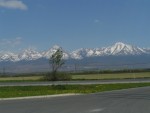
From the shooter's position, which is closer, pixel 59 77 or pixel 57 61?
pixel 59 77

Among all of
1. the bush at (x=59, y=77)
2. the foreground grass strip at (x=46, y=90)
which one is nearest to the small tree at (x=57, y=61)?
the bush at (x=59, y=77)

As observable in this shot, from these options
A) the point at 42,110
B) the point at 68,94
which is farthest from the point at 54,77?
the point at 42,110

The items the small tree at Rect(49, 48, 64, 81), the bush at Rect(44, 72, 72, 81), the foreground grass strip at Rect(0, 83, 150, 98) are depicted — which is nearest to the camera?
the foreground grass strip at Rect(0, 83, 150, 98)

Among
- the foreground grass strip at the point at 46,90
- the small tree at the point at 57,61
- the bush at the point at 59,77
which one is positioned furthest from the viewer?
the small tree at the point at 57,61

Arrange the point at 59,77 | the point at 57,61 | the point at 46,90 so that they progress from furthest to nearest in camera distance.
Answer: the point at 57,61 → the point at 59,77 → the point at 46,90

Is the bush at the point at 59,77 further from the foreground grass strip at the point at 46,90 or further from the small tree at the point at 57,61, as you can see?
the foreground grass strip at the point at 46,90

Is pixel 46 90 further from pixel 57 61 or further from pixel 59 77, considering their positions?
pixel 57 61

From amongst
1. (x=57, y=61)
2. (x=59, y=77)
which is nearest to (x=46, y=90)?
(x=59, y=77)

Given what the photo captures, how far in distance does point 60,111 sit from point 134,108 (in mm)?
3304

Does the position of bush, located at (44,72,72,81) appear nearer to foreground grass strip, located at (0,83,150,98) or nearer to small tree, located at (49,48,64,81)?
small tree, located at (49,48,64,81)

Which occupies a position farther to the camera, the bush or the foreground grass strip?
the bush

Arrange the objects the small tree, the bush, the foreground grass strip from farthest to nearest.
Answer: the small tree, the bush, the foreground grass strip

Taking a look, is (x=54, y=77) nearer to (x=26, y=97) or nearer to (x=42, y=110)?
(x=26, y=97)

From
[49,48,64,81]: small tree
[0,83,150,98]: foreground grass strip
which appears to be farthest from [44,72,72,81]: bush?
[0,83,150,98]: foreground grass strip
